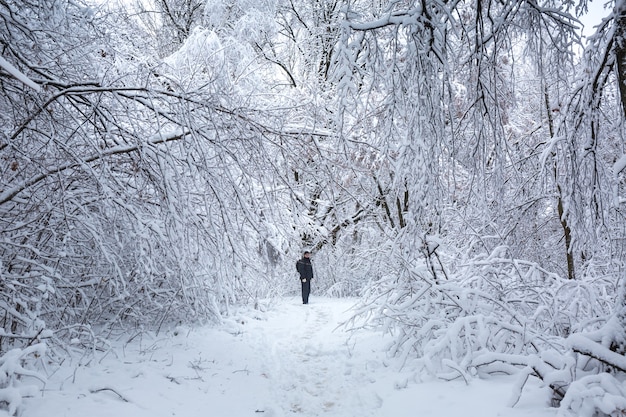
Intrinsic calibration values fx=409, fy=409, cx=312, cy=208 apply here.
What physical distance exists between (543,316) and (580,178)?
6.21ft

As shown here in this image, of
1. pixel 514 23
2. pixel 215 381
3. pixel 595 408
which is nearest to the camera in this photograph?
pixel 595 408

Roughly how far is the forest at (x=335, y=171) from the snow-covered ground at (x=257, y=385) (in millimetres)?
274

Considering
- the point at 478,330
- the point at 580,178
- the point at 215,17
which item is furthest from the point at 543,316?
the point at 215,17

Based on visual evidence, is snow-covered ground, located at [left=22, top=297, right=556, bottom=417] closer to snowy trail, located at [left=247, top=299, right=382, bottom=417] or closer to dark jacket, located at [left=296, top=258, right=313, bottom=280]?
snowy trail, located at [left=247, top=299, right=382, bottom=417]

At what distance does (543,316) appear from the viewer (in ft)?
16.0

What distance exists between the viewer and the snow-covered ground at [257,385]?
333 centimetres

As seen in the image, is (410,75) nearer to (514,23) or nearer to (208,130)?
(514,23)

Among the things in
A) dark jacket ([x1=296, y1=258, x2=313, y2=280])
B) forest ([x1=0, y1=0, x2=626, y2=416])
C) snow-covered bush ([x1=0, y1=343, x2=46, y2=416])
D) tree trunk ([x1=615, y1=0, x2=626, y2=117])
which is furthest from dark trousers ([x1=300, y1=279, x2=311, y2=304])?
tree trunk ([x1=615, y1=0, x2=626, y2=117])

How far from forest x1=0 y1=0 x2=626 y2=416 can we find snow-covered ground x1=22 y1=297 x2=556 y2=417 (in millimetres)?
274

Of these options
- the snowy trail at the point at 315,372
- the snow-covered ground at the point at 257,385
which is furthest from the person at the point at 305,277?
the snow-covered ground at the point at 257,385

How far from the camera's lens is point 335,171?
14.1 feet

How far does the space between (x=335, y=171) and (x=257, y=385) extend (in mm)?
2513

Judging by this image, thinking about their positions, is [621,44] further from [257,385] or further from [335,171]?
[257,385]

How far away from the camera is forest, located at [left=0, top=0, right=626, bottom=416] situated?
2.81 m
